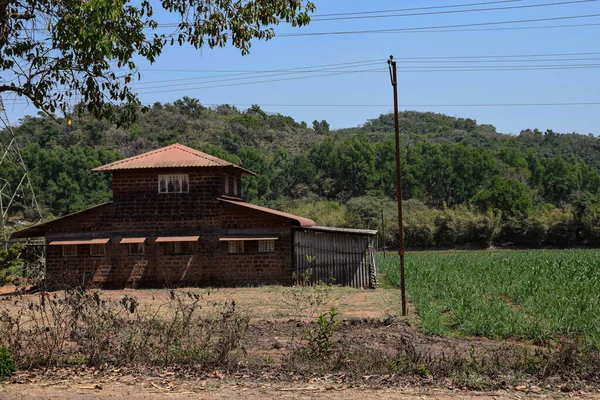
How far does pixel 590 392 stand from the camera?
27.3 ft

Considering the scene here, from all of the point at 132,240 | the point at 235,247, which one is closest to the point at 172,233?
the point at 132,240

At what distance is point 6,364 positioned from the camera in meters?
9.51

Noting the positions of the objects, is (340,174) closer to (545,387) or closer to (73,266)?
(73,266)

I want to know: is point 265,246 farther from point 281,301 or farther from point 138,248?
point 281,301

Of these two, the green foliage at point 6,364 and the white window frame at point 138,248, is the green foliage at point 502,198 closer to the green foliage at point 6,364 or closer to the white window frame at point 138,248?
the white window frame at point 138,248

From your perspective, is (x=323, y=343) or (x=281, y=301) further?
(x=281, y=301)

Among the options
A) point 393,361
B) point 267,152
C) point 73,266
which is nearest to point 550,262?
point 73,266

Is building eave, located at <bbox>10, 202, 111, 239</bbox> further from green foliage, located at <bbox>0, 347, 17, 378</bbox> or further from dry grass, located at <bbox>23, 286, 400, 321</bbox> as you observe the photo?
green foliage, located at <bbox>0, 347, 17, 378</bbox>

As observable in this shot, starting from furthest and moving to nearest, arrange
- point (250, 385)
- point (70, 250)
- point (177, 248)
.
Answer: point (70, 250) < point (177, 248) < point (250, 385)

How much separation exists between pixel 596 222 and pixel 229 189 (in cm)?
3809

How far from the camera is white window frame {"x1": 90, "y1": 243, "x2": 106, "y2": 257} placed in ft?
91.4

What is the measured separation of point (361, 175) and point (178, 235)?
183 ft

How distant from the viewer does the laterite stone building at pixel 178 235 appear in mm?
26828

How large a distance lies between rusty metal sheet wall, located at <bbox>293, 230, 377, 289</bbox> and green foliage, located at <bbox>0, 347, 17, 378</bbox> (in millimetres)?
16294
